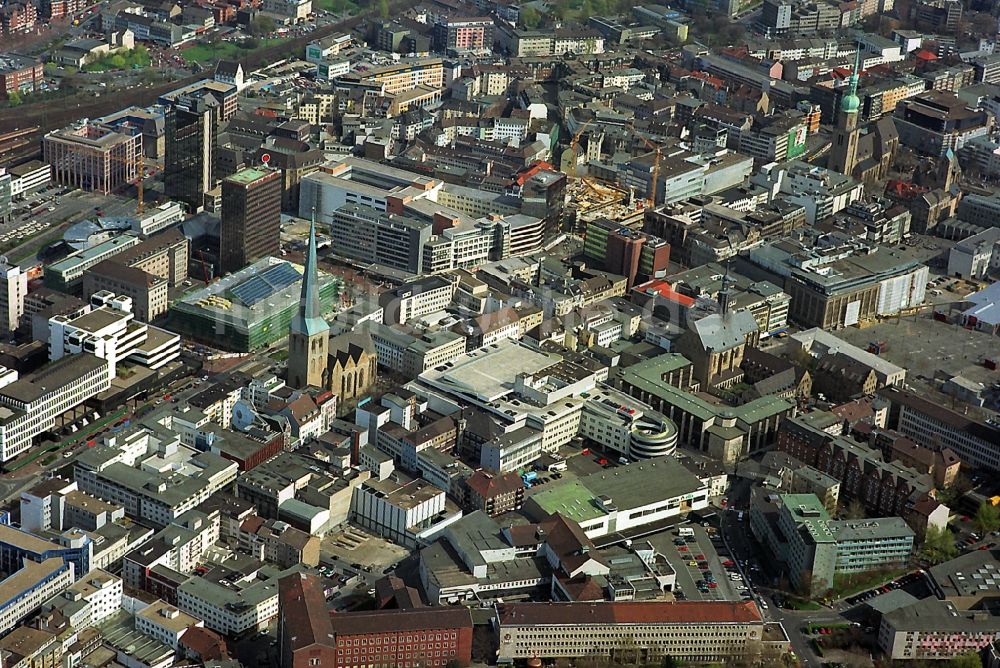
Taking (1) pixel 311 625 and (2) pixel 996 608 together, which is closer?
(1) pixel 311 625

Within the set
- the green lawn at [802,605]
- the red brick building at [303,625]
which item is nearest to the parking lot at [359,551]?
the red brick building at [303,625]

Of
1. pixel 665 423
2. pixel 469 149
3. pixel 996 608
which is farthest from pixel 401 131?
pixel 996 608

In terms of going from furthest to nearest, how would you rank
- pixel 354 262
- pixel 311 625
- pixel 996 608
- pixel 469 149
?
pixel 469 149, pixel 354 262, pixel 996 608, pixel 311 625

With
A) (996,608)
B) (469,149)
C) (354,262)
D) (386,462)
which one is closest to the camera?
(996,608)

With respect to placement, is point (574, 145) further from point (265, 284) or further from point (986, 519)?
point (986, 519)

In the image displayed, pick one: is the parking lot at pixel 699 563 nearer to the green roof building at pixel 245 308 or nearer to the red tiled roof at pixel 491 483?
the red tiled roof at pixel 491 483

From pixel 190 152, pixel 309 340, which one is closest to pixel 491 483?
pixel 309 340

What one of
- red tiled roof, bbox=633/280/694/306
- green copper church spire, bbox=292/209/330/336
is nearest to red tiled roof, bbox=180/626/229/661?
green copper church spire, bbox=292/209/330/336

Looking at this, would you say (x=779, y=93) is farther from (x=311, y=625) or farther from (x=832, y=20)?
(x=311, y=625)
